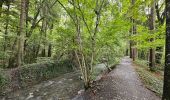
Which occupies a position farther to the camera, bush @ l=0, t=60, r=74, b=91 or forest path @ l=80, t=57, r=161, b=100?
bush @ l=0, t=60, r=74, b=91

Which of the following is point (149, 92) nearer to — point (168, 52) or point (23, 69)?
point (168, 52)

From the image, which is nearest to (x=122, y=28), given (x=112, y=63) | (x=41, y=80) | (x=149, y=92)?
(x=149, y=92)

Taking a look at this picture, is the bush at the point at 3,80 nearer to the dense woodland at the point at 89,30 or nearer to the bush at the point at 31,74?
the bush at the point at 31,74

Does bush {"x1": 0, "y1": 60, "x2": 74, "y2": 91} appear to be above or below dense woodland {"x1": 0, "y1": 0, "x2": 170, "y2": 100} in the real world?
below

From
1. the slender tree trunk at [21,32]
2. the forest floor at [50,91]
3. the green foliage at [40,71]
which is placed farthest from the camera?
the slender tree trunk at [21,32]

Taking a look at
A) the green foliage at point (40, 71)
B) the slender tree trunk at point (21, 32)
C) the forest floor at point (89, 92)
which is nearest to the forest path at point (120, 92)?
the forest floor at point (89, 92)

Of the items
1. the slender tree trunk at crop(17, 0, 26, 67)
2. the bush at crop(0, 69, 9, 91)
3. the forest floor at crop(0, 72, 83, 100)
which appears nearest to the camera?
the forest floor at crop(0, 72, 83, 100)

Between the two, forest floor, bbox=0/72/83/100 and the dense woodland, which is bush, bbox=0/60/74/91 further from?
the dense woodland

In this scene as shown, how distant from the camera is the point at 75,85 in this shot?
10.8 metres

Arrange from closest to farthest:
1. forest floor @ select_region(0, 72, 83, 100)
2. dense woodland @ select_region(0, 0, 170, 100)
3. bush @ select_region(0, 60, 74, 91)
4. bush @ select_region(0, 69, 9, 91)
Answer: dense woodland @ select_region(0, 0, 170, 100) → forest floor @ select_region(0, 72, 83, 100) → bush @ select_region(0, 69, 9, 91) → bush @ select_region(0, 60, 74, 91)

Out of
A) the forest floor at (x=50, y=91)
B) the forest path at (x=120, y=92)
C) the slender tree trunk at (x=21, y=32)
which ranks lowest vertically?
the forest floor at (x=50, y=91)

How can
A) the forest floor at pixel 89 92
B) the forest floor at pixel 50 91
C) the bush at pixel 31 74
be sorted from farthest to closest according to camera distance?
the bush at pixel 31 74
the forest floor at pixel 50 91
the forest floor at pixel 89 92

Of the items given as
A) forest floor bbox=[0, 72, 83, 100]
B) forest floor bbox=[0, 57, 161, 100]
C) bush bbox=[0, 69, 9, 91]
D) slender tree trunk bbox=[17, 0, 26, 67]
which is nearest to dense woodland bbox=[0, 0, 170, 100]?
slender tree trunk bbox=[17, 0, 26, 67]

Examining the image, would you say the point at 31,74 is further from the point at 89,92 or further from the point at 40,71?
the point at 89,92
